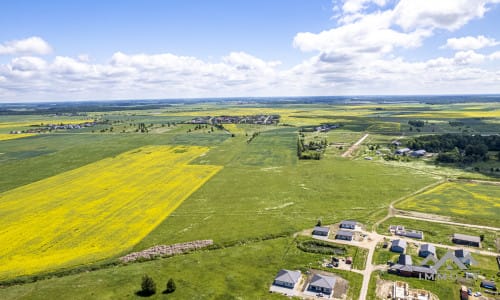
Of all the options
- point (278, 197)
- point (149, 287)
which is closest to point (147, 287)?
point (149, 287)

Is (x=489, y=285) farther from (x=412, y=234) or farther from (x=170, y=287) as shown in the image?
(x=170, y=287)

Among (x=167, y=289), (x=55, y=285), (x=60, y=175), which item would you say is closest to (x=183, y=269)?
(x=167, y=289)

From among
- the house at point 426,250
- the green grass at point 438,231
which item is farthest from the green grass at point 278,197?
the house at point 426,250

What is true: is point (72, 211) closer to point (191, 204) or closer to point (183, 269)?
point (191, 204)

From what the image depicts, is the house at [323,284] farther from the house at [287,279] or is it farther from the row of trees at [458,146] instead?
the row of trees at [458,146]

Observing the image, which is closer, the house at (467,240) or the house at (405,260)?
the house at (405,260)

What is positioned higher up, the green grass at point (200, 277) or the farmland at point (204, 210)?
the farmland at point (204, 210)
